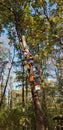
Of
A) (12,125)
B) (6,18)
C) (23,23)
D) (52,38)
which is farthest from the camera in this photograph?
(12,125)

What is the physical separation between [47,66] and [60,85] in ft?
9.95

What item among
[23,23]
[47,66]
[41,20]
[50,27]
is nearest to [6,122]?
[47,66]

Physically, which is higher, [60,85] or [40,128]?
[60,85]

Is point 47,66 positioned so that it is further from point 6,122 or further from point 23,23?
point 23,23

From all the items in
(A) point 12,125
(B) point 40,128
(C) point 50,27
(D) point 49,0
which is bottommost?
(B) point 40,128

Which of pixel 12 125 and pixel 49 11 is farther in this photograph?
pixel 12 125

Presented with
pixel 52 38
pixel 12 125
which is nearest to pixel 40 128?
pixel 52 38

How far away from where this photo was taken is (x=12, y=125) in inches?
1016

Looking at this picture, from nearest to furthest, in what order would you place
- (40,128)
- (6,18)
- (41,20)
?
(40,128) < (6,18) < (41,20)

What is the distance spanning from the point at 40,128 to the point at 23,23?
4.93 metres

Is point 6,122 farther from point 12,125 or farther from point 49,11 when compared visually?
point 49,11

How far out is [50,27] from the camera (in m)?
17.9

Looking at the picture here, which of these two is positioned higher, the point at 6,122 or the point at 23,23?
the point at 23,23

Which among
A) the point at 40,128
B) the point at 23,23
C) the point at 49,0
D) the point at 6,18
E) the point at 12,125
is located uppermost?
the point at 49,0
